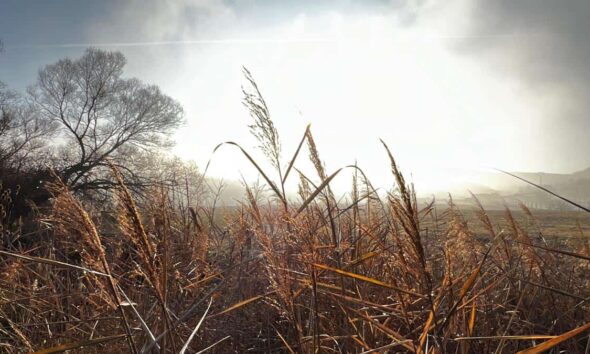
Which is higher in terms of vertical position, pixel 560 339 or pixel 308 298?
pixel 560 339

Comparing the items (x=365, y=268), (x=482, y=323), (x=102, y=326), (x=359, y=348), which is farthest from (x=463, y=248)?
(x=102, y=326)

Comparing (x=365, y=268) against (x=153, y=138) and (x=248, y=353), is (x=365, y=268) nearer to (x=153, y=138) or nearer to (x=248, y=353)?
(x=248, y=353)

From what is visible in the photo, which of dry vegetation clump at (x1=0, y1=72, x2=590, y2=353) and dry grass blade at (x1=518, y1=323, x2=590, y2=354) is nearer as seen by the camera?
dry grass blade at (x1=518, y1=323, x2=590, y2=354)

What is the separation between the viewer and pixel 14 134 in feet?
57.8

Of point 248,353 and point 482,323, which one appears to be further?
point 248,353

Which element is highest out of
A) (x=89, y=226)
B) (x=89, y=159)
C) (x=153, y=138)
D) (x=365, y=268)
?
(x=153, y=138)

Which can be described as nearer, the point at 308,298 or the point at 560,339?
the point at 560,339

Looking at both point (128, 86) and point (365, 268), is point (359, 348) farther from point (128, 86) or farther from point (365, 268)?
point (128, 86)

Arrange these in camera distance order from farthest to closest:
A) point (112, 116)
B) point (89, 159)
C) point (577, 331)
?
point (112, 116)
point (89, 159)
point (577, 331)

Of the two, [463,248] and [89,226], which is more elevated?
[89,226]

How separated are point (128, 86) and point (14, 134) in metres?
7.07

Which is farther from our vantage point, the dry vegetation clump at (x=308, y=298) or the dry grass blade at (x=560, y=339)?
the dry vegetation clump at (x=308, y=298)

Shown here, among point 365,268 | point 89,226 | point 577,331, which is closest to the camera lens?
point 577,331

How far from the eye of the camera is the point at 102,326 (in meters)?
2.22
